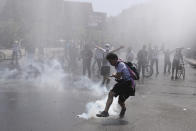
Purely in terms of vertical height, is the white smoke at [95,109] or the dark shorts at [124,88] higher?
the dark shorts at [124,88]

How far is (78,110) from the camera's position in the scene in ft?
19.7

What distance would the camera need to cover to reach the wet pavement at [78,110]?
496cm

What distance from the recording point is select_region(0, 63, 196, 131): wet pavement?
4.96 m

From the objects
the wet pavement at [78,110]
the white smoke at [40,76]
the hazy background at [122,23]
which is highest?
the hazy background at [122,23]

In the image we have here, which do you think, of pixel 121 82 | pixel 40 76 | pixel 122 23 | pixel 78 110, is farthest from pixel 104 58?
pixel 122 23

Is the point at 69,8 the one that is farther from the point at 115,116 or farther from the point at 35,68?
the point at 115,116

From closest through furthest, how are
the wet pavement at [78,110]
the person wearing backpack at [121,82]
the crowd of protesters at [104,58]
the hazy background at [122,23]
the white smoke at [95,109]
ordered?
1. the wet pavement at [78,110]
2. the person wearing backpack at [121,82]
3. the white smoke at [95,109]
4. the crowd of protesters at [104,58]
5. the hazy background at [122,23]

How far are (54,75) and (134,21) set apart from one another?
12.1 meters

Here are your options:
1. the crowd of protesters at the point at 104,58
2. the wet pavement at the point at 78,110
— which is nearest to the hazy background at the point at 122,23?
the crowd of protesters at the point at 104,58

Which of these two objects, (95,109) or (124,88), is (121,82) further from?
(95,109)

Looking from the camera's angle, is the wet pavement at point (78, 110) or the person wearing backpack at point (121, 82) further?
the person wearing backpack at point (121, 82)

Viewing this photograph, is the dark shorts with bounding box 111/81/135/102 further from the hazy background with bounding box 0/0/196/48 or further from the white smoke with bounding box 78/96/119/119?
the hazy background with bounding box 0/0/196/48

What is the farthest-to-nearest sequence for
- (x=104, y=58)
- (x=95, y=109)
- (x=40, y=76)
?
(x=40, y=76), (x=104, y=58), (x=95, y=109)

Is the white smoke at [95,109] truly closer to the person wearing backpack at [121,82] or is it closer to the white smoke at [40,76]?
the person wearing backpack at [121,82]
